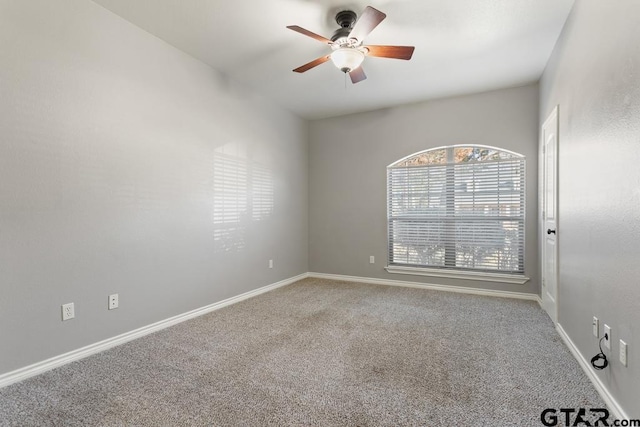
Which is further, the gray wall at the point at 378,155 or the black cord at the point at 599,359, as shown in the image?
the gray wall at the point at 378,155

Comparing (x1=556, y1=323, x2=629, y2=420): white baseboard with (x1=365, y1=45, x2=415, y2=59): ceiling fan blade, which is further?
(x1=365, y1=45, x2=415, y2=59): ceiling fan blade

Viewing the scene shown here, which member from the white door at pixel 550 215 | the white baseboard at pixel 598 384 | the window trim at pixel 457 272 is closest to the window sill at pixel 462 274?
the window trim at pixel 457 272

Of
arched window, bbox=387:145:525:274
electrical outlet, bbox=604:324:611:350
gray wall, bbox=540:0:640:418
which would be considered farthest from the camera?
arched window, bbox=387:145:525:274

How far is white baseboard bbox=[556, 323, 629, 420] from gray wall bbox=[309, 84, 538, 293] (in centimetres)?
170

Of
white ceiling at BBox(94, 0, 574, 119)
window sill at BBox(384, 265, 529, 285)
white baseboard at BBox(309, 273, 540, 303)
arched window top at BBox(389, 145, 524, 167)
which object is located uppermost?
white ceiling at BBox(94, 0, 574, 119)

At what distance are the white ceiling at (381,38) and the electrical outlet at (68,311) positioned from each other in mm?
2360

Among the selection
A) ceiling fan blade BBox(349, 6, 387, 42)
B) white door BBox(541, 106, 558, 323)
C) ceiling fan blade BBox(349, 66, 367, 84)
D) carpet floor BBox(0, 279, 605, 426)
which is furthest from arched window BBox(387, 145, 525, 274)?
ceiling fan blade BBox(349, 6, 387, 42)

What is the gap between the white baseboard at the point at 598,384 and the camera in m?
1.60

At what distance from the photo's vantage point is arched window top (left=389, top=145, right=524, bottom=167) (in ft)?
13.6

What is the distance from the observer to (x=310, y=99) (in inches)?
175

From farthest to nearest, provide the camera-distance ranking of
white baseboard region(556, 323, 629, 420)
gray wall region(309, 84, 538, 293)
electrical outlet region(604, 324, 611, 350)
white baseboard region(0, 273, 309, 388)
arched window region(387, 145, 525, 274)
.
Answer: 1. arched window region(387, 145, 525, 274)
2. gray wall region(309, 84, 538, 293)
3. white baseboard region(0, 273, 309, 388)
4. electrical outlet region(604, 324, 611, 350)
5. white baseboard region(556, 323, 629, 420)

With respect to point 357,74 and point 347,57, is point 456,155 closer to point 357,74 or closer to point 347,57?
point 357,74

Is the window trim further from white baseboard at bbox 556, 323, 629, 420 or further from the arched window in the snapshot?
white baseboard at bbox 556, 323, 629, 420

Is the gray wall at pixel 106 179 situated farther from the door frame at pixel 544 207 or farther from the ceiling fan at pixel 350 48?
the door frame at pixel 544 207
